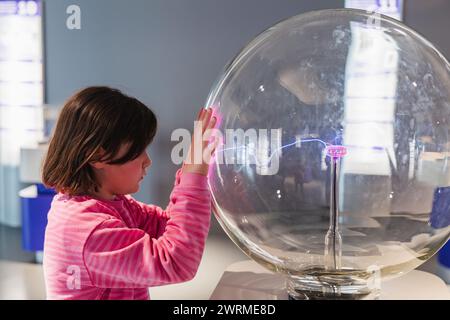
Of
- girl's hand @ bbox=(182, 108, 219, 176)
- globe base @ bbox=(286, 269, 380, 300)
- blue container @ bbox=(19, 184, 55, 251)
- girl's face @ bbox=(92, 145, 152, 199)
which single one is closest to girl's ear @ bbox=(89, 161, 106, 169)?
girl's face @ bbox=(92, 145, 152, 199)

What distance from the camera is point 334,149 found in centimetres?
58

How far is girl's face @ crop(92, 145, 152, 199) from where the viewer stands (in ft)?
2.23

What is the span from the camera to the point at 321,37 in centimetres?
57

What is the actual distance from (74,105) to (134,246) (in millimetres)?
192

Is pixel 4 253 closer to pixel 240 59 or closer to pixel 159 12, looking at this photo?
pixel 159 12

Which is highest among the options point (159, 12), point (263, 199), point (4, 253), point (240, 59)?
point (159, 12)

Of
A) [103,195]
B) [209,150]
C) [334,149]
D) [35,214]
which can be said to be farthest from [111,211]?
[35,214]

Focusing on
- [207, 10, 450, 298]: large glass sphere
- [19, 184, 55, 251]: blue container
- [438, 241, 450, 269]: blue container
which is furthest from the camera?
[19, 184, 55, 251]: blue container

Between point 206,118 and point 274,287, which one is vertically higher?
point 206,118

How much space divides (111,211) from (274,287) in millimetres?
197

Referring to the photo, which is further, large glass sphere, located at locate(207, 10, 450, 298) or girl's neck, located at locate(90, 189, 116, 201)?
girl's neck, located at locate(90, 189, 116, 201)

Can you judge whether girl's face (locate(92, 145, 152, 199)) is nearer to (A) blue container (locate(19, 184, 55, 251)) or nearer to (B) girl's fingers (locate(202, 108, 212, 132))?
(B) girl's fingers (locate(202, 108, 212, 132))

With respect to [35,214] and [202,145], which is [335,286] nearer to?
[202,145]

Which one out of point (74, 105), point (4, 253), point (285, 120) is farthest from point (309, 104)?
point (4, 253)
